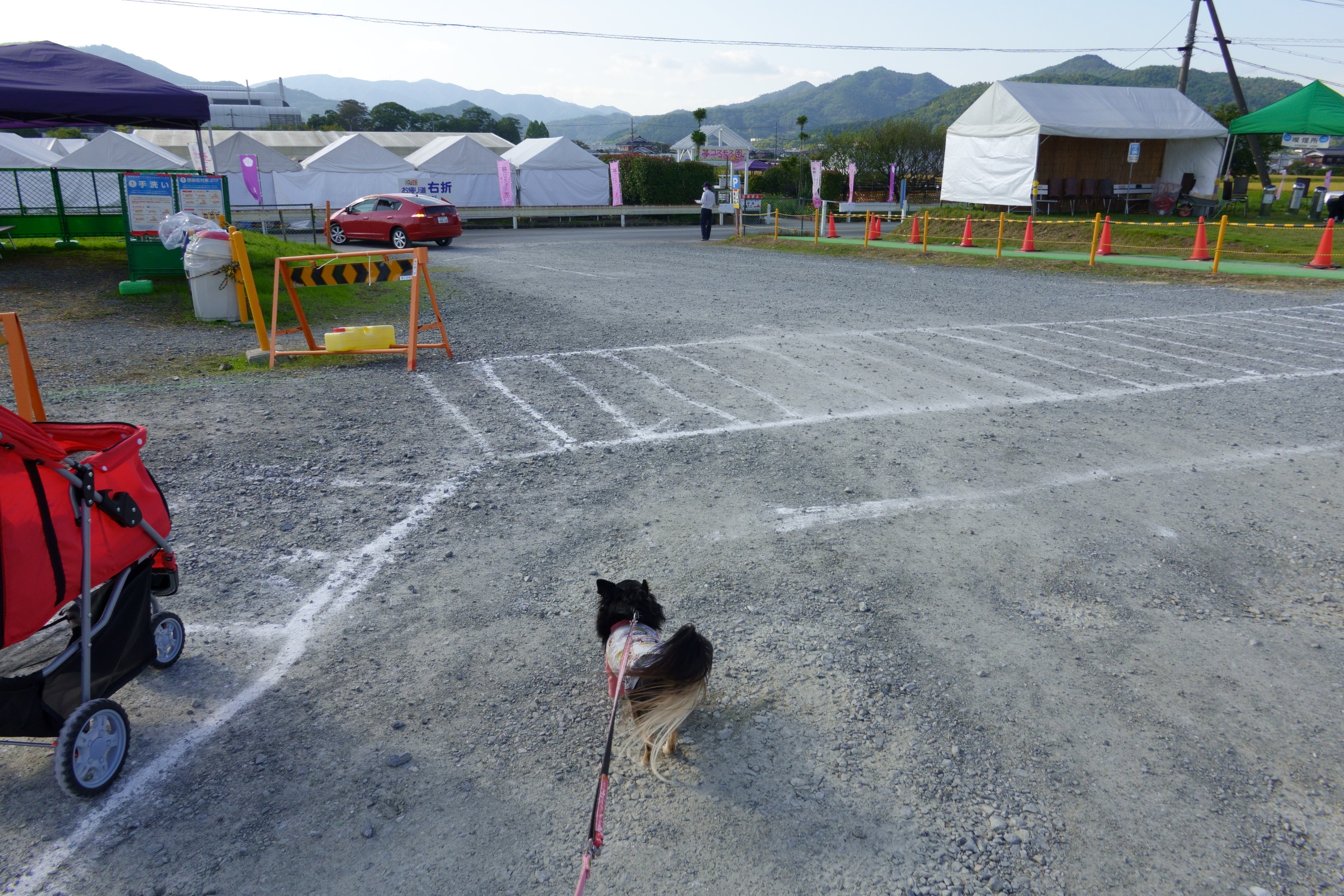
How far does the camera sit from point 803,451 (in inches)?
225

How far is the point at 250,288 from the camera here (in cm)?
898

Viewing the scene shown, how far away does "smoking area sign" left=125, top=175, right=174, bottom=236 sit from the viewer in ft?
37.1

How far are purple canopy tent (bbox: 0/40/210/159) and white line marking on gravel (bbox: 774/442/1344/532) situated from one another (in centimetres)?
1231

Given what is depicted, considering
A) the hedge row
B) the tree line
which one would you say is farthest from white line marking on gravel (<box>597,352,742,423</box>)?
the tree line

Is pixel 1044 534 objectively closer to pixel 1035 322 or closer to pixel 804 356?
pixel 804 356

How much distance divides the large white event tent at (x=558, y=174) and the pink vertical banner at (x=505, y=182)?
3.65ft

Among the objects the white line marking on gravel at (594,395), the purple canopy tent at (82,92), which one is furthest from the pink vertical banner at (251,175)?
the white line marking on gravel at (594,395)

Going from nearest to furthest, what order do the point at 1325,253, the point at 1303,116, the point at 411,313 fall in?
the point at 411,313 < the point at 1325,253 < the point at 1303,116

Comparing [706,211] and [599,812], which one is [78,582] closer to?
[599,812]

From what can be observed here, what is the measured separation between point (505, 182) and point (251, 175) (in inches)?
358

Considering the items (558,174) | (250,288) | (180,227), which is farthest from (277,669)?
(558,174)

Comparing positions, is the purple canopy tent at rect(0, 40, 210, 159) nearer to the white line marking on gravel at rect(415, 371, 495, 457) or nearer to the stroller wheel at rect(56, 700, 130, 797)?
the white line marking on gravel at rect(415, 371, 495, 457)

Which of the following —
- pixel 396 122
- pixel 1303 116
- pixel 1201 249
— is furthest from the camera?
pixel 396 122

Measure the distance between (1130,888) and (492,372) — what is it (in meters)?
6.66
